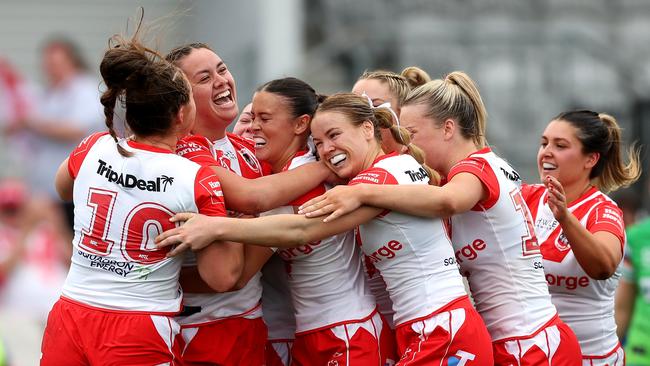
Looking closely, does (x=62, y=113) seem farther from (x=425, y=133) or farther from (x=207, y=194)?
(x=207, y=194)

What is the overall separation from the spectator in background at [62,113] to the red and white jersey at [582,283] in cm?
650

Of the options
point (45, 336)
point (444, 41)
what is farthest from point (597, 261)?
point (444, 41)

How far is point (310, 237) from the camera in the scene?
474 cm

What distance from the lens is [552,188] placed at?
507cm

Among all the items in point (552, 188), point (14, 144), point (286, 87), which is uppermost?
point (286, 87)

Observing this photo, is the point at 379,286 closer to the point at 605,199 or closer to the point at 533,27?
the point at 605,199

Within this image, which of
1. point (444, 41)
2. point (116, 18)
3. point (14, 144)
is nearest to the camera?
point (14, 144)

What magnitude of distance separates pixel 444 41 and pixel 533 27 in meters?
1.66

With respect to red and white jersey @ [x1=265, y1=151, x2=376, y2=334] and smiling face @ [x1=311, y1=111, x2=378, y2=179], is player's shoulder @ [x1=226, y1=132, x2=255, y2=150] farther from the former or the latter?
smiling face @ [x1=311, y1=111, x2=378, y2=179]

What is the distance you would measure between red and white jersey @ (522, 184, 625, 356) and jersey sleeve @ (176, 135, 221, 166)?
70.5 inches

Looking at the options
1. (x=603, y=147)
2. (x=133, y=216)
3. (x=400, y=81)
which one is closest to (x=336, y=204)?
(x=133, y=216)

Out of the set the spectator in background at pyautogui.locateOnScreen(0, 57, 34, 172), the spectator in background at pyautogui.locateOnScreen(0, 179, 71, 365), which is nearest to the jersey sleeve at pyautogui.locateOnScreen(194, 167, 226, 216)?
the spectator in background at pyautogui.locateOnScreen(0, 179, 71, 365)

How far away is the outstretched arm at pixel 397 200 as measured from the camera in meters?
4.72

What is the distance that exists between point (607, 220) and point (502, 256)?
765mm
